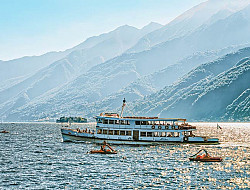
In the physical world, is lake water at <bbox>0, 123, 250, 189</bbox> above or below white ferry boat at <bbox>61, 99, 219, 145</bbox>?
below

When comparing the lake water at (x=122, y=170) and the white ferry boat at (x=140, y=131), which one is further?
the white ferry boat at (x=140, y=131)

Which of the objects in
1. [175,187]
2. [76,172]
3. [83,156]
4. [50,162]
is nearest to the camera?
[175,187]

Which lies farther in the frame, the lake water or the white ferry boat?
the white ferry boat

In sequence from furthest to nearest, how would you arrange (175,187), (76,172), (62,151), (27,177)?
(62,151), (76,172), (27,177), (175,187)

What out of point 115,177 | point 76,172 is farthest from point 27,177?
point 115,177

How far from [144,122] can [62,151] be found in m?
26.0

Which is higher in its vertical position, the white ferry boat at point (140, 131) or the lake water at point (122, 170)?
the white ferry boat at point (140, 131)

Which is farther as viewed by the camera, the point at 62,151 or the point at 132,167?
the point at 62,151

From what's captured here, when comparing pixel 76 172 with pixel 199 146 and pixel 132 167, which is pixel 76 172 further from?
pixel 199 146

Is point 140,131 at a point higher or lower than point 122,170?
higher

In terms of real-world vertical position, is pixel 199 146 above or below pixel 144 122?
below

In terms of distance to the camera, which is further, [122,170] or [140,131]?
[140,131]

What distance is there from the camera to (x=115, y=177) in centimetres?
6388

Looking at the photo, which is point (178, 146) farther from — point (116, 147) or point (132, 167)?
point (132, 167)
